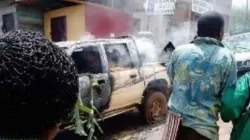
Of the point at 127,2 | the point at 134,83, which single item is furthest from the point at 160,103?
the point at 127,2

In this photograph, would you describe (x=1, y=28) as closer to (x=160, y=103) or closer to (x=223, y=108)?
(x=160, y=103)

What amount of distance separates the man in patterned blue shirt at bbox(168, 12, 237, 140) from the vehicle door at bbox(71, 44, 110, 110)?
2834mm

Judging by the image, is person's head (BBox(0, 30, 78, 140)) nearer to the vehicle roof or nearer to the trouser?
the trouser

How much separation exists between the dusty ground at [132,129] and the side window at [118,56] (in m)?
1.21

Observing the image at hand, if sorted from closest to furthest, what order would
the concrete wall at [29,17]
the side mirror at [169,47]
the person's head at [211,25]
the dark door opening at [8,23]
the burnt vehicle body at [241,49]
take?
the person's head at [211,25] < the side mirror at [169,47] < the burnt vehicle body at [241,49] < the concrete wall at [29,17] < the dark door opening at [8,23]

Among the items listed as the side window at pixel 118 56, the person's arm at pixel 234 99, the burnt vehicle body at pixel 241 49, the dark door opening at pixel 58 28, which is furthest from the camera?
the dark door opening at pixel 58 28

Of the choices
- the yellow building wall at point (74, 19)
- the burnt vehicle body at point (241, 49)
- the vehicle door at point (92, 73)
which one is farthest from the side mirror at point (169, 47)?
the yellow building wall at point (74, 19)

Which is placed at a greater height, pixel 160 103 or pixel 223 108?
pixel 223 108

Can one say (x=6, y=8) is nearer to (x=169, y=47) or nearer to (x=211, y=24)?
(x=169, y=47)

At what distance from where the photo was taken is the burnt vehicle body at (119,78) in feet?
19.3

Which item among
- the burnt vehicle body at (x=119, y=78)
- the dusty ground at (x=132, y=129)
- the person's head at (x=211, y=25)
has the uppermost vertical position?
the person's head at (x=211, y=25)

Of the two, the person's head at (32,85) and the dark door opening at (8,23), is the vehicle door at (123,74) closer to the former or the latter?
the person's head at (32,85)

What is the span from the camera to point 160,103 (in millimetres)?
7137

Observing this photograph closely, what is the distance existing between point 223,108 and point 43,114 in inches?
73.2
